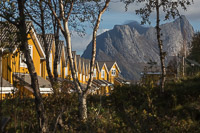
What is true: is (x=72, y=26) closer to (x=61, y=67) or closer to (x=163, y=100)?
(x=163, y=100)

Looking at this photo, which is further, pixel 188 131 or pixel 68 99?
pixel 68 99

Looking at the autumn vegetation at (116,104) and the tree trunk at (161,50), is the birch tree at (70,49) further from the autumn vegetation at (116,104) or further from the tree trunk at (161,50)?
the tree trunk at (161,50)

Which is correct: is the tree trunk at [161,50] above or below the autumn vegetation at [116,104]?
above

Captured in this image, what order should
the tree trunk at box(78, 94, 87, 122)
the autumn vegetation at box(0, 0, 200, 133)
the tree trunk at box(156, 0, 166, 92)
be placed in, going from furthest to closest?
the tree trunk at box(156, 0, 166, 92)
the tree trunk at box(78, 94, 87, 122)
the autumn vegetation at box(0, 0, 200, 133)

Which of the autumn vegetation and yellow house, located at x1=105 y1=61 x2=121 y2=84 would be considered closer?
the autumn vegetation

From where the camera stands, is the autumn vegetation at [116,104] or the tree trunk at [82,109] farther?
the tree trunk at [82,109]

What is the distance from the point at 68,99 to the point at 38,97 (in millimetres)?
4677

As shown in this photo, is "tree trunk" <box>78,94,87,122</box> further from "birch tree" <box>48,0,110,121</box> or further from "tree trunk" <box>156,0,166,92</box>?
"tree trunk" <box>156,0,166,92</box>

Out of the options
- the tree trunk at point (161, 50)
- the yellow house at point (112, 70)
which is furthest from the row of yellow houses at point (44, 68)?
the tree trunk at point (161, 50)

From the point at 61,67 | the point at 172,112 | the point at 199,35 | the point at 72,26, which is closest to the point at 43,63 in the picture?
the point at 61,67

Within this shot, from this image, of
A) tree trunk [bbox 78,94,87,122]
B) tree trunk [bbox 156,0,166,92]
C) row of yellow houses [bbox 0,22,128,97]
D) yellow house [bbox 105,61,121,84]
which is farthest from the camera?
yellow house [bbox 105,61,121,84]

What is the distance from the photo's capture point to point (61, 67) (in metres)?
41.5

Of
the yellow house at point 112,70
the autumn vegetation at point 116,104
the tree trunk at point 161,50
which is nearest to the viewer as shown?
the autumn vegetation at point 116,104

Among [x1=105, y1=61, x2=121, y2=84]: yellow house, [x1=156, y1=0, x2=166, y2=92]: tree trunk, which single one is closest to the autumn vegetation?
[x1=156, y1=0, x2=166, y2=92]: tree trunk
